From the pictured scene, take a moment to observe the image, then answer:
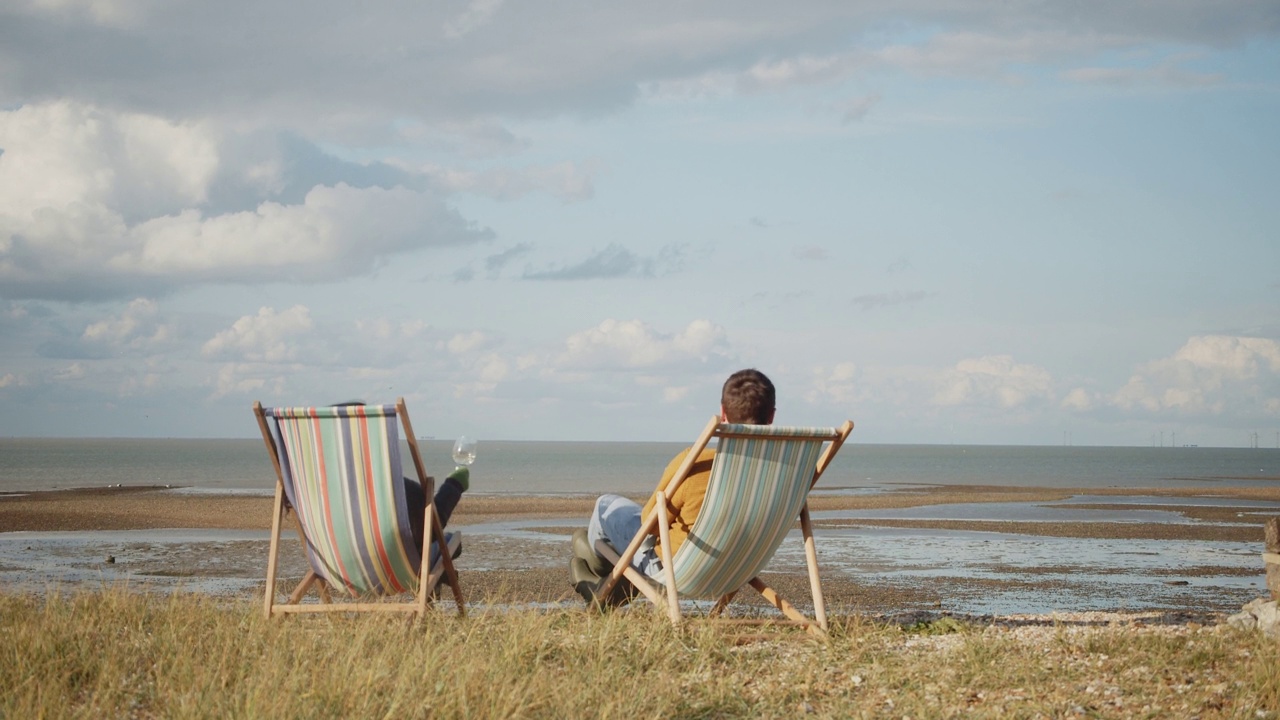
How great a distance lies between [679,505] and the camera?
5.51 m

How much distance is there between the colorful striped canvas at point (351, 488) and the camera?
5.02m

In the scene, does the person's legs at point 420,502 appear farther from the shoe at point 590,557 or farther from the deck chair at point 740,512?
the deck chair at point 740,512

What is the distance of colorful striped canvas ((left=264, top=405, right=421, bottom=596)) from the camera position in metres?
5.02

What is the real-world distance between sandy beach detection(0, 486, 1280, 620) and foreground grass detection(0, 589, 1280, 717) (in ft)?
3.45

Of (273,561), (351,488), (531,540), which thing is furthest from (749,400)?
(531,540)

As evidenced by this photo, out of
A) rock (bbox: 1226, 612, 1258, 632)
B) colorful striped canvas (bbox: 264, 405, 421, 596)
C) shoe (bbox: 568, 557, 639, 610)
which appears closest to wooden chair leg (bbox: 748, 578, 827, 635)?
shoe (bbox: 568, 557, 639, 610)

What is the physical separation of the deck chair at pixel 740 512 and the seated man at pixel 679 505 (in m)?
0.15

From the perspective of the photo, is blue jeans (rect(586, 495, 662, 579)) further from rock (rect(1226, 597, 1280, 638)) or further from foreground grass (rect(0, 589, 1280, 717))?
rock (rect(1226, 597, 1280, 638))

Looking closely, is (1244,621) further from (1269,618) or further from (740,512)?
(740,512)

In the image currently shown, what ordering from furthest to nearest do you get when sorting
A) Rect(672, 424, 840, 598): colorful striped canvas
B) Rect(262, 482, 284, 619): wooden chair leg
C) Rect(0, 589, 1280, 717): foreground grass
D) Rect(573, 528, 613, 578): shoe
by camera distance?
1. Rect(573, 528, 613, 578): shoe
2. Rect(262, 482, 284, 619): wooden chair leg
3. Rect(672, 424, 840, 598): colorful striped canvas
4. Rect(0, 589, 1280, 717): foreground grass

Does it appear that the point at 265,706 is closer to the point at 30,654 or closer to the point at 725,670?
the point at 30,654

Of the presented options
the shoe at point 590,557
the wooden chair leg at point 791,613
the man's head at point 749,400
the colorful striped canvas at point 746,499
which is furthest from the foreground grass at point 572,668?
the man's head at point 749,400

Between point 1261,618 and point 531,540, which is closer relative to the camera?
point 1261,618

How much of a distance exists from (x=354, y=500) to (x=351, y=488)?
2.4 inches
